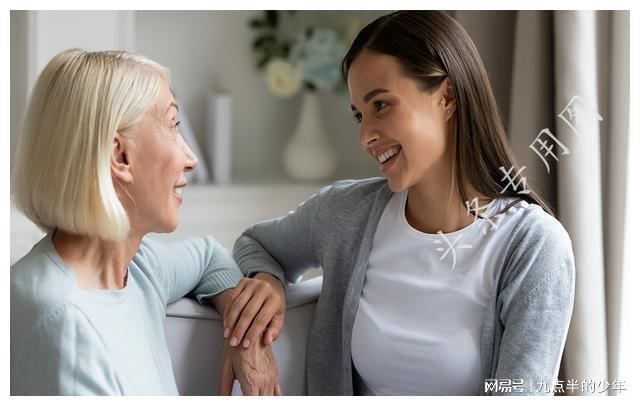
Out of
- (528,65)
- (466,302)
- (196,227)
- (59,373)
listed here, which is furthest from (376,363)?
(196,227)

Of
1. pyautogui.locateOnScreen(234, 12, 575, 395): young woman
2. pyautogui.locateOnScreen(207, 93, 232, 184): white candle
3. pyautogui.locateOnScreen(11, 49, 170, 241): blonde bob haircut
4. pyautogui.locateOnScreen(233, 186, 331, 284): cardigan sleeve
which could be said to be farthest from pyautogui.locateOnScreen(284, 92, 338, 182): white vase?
pyautogui.locateOnScreen(11, 49, 170, 241): blonde bob haircut

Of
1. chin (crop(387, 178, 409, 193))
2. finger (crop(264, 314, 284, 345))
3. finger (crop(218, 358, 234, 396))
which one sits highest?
chin (crop(387, 178, 409, 193))

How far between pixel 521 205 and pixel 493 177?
0.06m

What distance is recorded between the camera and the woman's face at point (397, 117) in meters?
1.20

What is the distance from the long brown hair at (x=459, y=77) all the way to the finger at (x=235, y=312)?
38 cm

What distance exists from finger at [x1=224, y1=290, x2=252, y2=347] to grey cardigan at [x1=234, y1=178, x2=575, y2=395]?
4.6 inches

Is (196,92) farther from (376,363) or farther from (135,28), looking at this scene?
(376,363)

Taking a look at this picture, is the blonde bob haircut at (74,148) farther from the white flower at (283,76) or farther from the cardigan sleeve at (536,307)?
the white flower at (283,76)

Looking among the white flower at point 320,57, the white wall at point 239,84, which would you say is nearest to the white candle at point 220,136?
the white wall at point 239,84

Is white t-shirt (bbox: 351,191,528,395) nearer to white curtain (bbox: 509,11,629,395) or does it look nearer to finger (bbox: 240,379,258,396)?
finger (bbox: 240,379,258,396)

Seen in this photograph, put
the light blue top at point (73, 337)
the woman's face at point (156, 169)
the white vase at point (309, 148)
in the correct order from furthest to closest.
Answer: the white vase at point (309, 148)
the woman's face at point (156, 169)
the light blue top at point (73, 337)

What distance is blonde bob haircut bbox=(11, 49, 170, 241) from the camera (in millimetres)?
975

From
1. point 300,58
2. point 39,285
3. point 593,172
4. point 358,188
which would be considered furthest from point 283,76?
point 39,285

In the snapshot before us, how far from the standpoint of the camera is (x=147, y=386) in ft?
3.47
